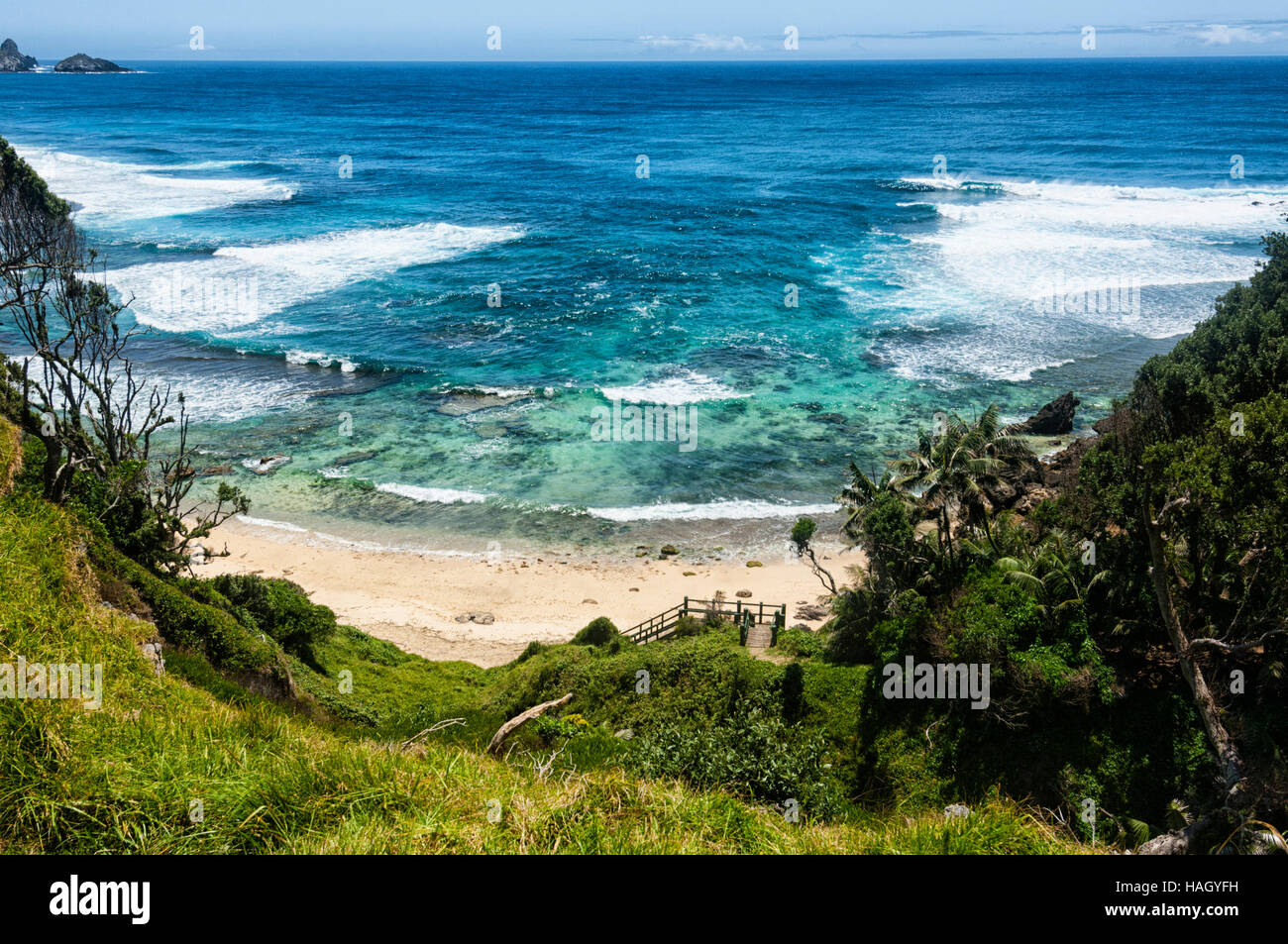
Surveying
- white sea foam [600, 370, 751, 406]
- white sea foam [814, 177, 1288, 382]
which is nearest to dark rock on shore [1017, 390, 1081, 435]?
white sea foam [814, 177, 1288, 382]

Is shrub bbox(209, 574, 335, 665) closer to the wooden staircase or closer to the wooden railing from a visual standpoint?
the wooden railing

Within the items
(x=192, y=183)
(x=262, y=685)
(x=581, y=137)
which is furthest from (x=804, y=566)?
(x=581, y=137)

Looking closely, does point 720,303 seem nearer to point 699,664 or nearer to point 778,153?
point 699,664

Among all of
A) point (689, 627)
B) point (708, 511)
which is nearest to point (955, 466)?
point (689, 627)

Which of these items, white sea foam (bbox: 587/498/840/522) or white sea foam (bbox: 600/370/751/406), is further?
white sea foam (bbox: 600/370/751/406)

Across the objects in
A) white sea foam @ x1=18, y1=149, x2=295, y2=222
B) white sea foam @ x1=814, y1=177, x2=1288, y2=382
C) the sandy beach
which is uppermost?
white sea foam @ x1=18, y1=149, x2=295, y2=222
